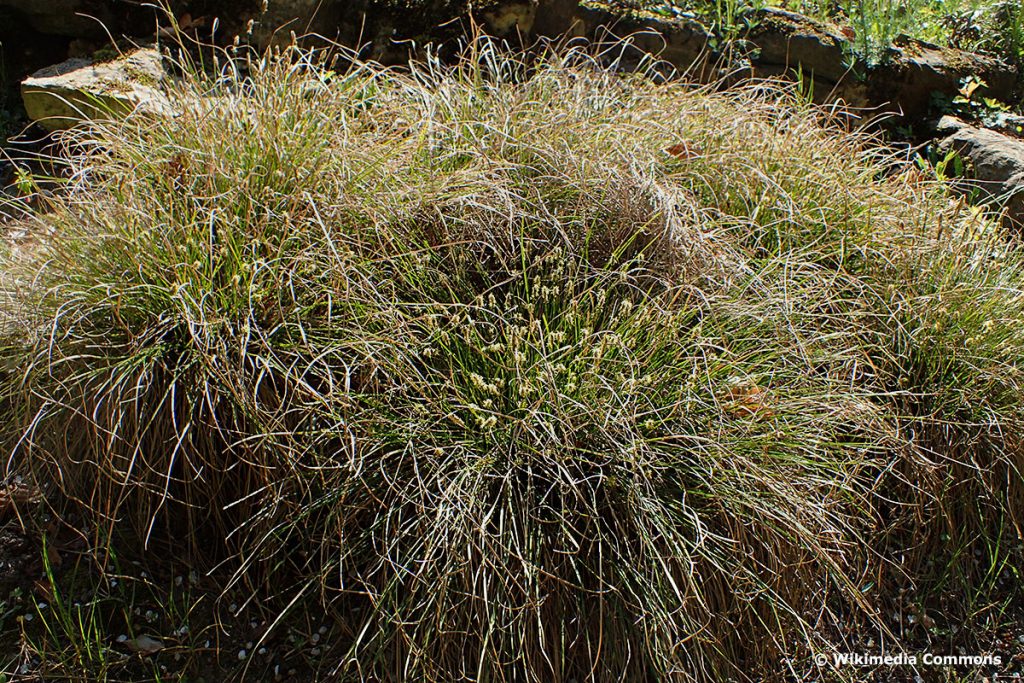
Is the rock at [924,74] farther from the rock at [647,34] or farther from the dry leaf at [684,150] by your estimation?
the dry leaf at [684,150]

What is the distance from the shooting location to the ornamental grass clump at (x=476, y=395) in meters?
2.35

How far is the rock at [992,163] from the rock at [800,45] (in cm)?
72

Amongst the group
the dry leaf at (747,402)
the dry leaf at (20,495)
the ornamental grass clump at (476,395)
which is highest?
the dry leaf at (747,402)

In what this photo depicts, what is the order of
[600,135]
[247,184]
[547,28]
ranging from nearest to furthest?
[247,184]
[600,135]
[547,28]

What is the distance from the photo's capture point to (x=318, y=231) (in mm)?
2828

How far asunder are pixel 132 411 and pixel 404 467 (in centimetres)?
78

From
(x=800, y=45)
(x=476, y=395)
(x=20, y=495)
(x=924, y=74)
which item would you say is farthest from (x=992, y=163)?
(x=20, y=495)

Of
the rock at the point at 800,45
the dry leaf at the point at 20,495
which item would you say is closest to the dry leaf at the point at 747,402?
the dry leaf at the point at 20,495

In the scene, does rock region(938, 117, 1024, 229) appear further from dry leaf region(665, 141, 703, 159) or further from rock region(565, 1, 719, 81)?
dry leaf region(665, 141, 703, 159)

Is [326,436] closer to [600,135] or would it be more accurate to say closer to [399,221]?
[399,221]

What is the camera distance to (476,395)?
2549 mm

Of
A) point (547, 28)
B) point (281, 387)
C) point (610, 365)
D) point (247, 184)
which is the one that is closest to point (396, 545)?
point (281, 387)

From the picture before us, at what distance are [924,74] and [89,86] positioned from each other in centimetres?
440

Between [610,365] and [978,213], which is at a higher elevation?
[978,213]
